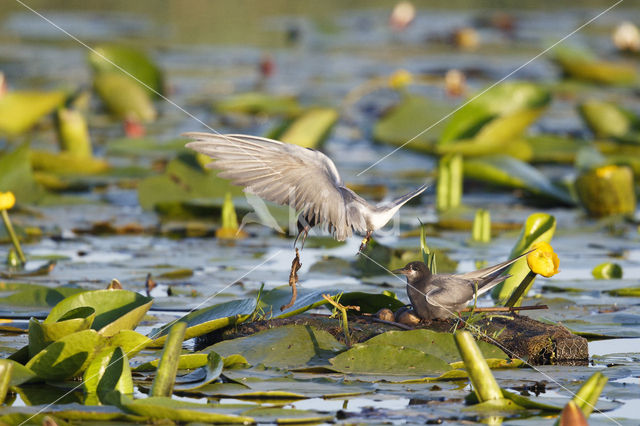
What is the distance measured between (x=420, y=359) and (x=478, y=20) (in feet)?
55.1

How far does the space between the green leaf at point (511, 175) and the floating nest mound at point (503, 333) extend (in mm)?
3156

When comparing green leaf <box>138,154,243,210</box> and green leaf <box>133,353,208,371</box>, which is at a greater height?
green leaf <box>138,154,243,210</box>

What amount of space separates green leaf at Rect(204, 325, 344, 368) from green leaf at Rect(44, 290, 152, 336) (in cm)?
30

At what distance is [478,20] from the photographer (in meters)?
19.5

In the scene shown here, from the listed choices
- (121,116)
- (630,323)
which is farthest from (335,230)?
(121,116)

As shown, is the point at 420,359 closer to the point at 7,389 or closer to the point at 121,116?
the point at 7,389

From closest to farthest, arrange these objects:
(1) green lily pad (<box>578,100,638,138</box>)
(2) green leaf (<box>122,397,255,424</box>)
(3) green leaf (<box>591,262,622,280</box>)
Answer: (2) green leaf (<box>122,397,255,424</box>)
(3) green leaf (<box>591,262,622,280</box>)
(1) green lily pad (<box>578,100,638,138</box>)

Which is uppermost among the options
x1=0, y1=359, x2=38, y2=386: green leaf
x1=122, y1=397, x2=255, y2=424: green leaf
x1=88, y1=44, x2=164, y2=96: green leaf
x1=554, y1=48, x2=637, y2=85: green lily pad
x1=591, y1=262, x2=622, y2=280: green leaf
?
x1=554, y1=48, x2=637, y2=85: green lily pad

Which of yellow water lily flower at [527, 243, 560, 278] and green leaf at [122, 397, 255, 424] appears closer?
green leaf at [122, 397, 255, 424]

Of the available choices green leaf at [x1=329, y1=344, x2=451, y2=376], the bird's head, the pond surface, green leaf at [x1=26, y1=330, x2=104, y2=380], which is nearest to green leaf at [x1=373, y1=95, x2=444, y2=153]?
the pond surface

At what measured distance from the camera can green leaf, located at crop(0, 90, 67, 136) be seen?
880 centimetres

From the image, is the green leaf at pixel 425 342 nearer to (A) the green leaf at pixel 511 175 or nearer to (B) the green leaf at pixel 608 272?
(B) the green leaf at pixel 608 272

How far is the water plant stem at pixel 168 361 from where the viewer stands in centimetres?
305

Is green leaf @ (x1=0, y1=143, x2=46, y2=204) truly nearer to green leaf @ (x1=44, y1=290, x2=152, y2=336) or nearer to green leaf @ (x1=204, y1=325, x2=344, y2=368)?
green leaf @ (x1=44, y1=290, x2=152, y2=336)
